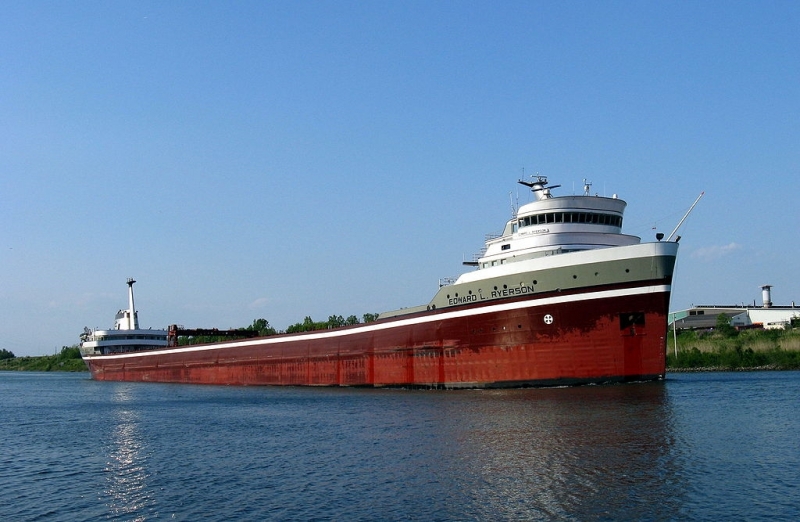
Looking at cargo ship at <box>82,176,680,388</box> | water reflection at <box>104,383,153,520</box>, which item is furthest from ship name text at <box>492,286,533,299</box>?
water reflection at <box>104,383,153,520</box>

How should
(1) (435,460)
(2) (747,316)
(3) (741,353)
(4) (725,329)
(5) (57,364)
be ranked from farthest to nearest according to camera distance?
1. (5) (57,364)
2. (2) (747,316)
3. (4) (725,329)
4. (3) (741,353)
5. (1) (435,460)

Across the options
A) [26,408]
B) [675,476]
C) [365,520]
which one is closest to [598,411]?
[675,476]

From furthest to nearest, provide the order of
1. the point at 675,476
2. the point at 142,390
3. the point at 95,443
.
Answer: the point at 142,390, the point at 95,443, the point at 675,476

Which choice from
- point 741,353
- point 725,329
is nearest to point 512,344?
point 741,353

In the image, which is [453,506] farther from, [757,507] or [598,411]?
[598,411]

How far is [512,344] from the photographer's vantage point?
3334 centimetres

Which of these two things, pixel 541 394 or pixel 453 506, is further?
pixel 541 394

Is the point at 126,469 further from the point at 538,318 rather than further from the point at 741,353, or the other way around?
the point at 741,353

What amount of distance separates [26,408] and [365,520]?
110 feet

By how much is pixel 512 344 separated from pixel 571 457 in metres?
14.7

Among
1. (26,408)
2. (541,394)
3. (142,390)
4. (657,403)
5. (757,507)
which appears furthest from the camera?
(142,390)

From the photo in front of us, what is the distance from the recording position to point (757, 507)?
1416 centimetres

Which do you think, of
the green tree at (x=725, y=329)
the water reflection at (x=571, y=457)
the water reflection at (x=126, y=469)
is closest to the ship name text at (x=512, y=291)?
the water reflection at (x=571, y=457)

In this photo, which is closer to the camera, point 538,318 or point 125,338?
point 538,318
